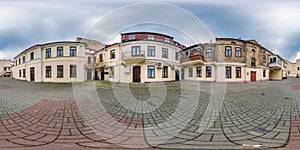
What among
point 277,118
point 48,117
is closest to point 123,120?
point 48,117

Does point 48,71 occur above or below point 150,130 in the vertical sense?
above

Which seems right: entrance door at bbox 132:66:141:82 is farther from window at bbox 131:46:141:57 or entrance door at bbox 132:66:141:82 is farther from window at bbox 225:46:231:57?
window at bbox 225:46:231:57

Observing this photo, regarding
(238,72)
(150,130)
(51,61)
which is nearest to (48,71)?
(51,61)

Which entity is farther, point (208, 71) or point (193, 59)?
point (208, 71)

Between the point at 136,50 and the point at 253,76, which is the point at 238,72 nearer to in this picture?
the point at 253,76

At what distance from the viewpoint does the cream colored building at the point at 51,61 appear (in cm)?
618

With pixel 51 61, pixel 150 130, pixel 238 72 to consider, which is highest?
pixel 51 61

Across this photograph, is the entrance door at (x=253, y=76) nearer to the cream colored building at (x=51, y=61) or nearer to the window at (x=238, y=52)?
the window at (x=238, y=52)

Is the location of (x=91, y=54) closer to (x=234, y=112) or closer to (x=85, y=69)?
(x=85, y=69)

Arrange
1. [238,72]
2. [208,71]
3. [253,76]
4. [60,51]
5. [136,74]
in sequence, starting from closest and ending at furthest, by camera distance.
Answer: [208,71] < [60,51] < [136,74] < [238,72] < [253,76]

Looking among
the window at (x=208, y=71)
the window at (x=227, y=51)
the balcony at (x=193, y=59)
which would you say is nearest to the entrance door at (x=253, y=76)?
the window at (x=227, y=51)

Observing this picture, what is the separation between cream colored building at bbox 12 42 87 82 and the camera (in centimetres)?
618

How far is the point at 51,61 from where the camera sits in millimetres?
9117

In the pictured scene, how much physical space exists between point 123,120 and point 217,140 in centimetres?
196
